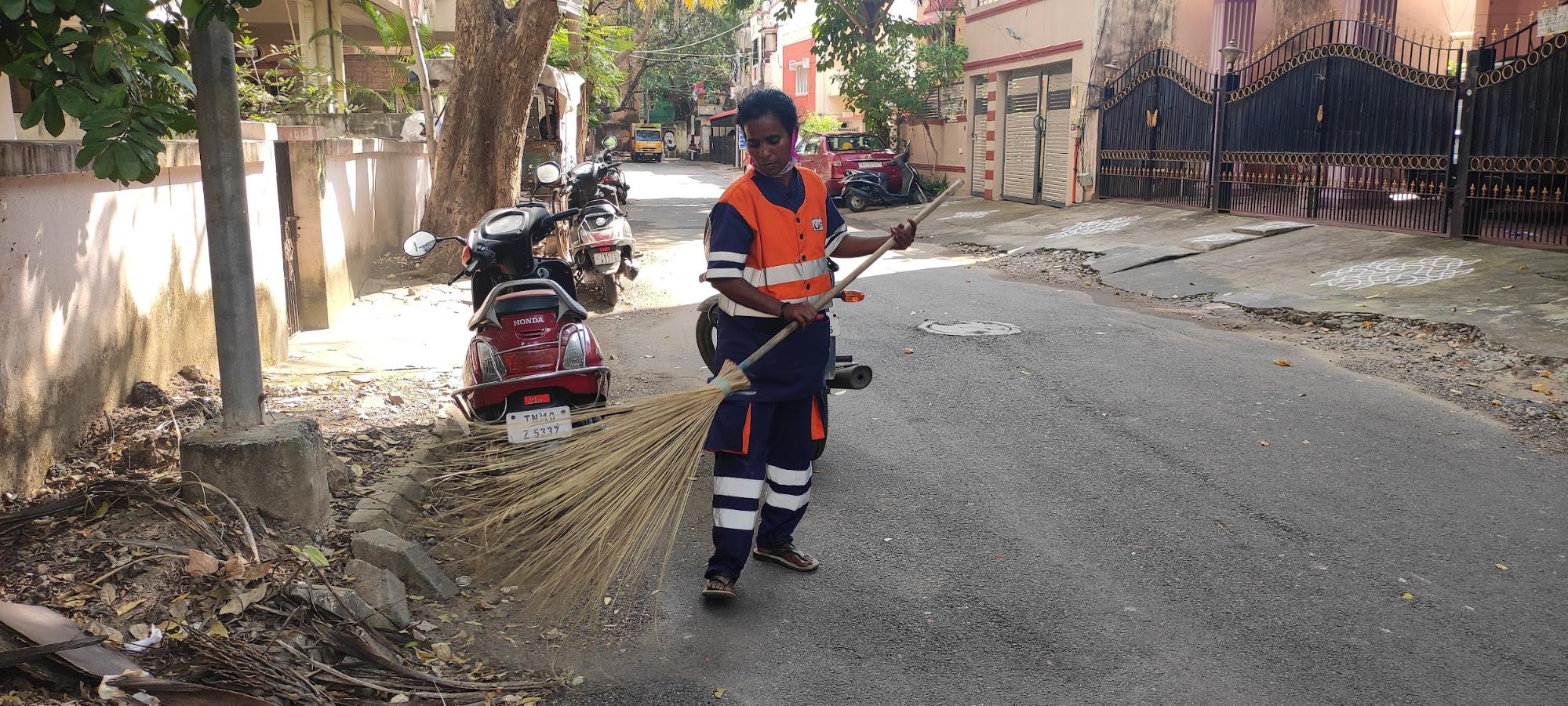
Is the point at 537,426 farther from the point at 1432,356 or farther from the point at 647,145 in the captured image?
the point at 647,145

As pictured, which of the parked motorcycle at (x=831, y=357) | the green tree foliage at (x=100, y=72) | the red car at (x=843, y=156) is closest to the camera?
the green tree foliage at (x=100, y=72)

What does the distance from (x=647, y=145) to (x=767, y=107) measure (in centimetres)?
5152

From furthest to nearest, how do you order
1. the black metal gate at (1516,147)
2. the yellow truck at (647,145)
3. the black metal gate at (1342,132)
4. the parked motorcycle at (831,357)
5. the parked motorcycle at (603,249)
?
→ the yellow truck at (647,145) → the black metal gate at (1342,132) → the black metal gate at (1516,147) → the parked motorcycle at (603,249) → the parked motorcycle at (831,357)

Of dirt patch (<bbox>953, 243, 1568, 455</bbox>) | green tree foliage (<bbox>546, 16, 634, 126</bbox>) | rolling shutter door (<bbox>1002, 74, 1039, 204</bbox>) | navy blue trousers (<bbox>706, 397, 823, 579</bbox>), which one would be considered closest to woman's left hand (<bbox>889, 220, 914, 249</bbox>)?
navy blue trousers (<bbox>706, 397, 823, 579</bbox>)

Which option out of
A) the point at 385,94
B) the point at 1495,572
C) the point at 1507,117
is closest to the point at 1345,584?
the point at 1495,572

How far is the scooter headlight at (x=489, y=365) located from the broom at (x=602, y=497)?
777mm

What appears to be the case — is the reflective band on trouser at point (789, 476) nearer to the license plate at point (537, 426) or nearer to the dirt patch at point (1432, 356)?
the license plate at point (537, 426)

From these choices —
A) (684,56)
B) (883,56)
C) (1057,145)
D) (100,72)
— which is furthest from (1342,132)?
(684,56)

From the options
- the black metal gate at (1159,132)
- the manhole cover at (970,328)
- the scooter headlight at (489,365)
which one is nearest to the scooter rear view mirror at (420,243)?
the scooter headlight at (489,365)

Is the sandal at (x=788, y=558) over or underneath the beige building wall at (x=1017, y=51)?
underneath

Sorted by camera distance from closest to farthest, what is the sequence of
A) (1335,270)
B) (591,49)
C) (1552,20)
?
1. (1552,20)
2. (1335,270)
3. (591,49)

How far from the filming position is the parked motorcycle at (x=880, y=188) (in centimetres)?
2180

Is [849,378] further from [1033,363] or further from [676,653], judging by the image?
[1033,363]

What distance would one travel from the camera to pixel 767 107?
3557 millimetres
